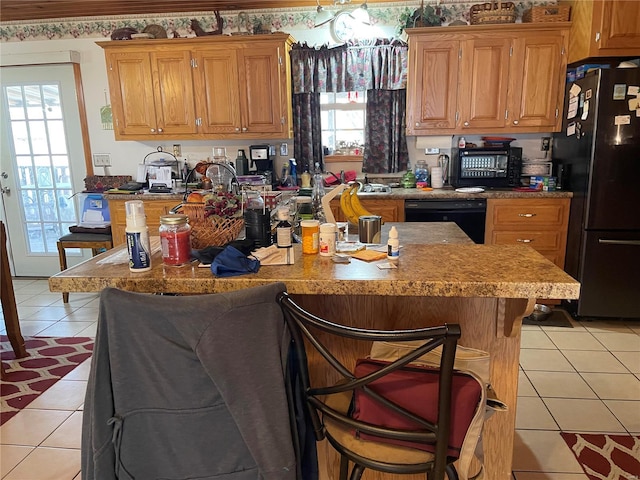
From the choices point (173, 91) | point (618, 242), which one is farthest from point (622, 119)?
point (173, 91)

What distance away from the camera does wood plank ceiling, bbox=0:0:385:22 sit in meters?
3.94

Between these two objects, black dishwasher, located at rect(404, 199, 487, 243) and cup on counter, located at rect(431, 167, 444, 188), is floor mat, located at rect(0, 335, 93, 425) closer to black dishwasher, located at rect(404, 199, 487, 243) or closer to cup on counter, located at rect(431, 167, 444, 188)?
black dishwasher, located at rect(404, 199, 487, 243)

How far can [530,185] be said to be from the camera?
393cm

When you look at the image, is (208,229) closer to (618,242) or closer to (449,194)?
(449,194)

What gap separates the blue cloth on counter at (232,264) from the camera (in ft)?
4.48

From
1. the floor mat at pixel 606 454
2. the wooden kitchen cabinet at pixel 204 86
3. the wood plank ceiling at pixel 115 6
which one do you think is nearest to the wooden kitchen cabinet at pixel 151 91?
the wooden kitchen cabinet at pixel 204 86

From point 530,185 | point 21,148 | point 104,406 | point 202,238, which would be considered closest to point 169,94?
point 21,148

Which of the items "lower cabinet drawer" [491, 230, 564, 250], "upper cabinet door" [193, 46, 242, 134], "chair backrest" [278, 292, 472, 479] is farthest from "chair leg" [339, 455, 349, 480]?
"upper cabinet door" [193, 46, 242, 134]

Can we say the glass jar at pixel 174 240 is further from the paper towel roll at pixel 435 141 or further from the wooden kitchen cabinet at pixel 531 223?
the paper towel roll at pixel 435 141

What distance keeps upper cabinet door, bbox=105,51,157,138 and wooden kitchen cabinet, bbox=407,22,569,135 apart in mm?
2341

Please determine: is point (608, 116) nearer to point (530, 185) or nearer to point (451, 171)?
point (530, 185)

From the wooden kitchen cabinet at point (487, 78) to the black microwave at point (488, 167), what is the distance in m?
0.18

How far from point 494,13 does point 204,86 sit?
2.54 meters

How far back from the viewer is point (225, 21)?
428 centimetres
